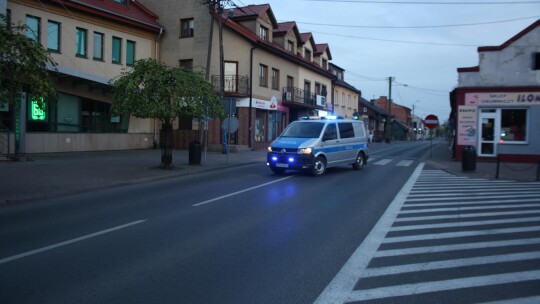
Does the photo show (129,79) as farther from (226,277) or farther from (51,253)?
(226,277)

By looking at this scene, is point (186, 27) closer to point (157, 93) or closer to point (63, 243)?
point (157, 93)

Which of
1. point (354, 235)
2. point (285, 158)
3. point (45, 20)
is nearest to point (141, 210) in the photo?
point (354, 235)

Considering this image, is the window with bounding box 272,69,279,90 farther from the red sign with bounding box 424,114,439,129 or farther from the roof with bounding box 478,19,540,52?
the roof with bounding box 478,19,540,52

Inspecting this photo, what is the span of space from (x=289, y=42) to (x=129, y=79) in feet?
75.5

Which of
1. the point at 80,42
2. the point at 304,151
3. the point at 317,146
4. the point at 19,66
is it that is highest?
the point at 80,42

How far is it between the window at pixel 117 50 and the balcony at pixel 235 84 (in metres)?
5.83

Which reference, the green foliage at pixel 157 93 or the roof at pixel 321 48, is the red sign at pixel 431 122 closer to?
the green foliage at pixel 157 93

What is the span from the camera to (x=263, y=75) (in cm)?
3164

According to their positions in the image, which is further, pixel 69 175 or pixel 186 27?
pixel 186 27

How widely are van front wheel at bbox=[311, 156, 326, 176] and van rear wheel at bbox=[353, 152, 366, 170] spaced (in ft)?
8.08

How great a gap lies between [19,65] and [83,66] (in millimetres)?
15867

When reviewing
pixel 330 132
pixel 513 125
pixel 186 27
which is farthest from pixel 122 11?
pixel 513 125

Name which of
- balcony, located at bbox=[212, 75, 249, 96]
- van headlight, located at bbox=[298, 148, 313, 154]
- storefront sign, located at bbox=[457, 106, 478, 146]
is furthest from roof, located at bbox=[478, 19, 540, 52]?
Result: balcony, located at bbox=[212, 75, 249, 96]

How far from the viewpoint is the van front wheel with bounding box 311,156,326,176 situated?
14812mm
